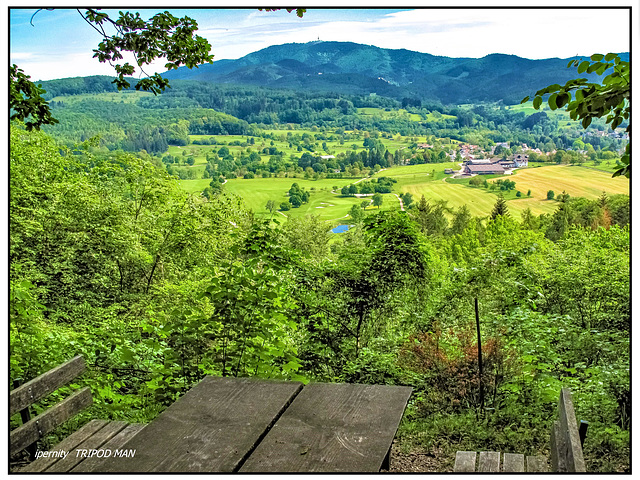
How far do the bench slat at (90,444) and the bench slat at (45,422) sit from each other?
143 millimetres

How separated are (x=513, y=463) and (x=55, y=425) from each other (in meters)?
2.06

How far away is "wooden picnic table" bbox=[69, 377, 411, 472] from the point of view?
4.36 feet

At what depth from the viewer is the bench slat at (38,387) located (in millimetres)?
→ 2146

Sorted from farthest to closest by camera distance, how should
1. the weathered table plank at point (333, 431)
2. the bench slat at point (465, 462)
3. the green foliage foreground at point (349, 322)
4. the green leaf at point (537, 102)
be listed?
1. the green foliage foreground at point (349, 322)
2. the bench slat at point (465, 462)
3. the green leaf at point (537, 102)
4. the weathered table plank at point (333, 431)

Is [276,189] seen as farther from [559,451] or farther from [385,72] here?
[559,451]

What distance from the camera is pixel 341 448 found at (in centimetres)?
138

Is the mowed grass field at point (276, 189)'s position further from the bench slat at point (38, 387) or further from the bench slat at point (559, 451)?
the bench slat at point (559, 451)

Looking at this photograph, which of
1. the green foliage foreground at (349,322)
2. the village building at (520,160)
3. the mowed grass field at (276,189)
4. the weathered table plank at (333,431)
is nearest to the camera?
the weathered table plank at (333,431)

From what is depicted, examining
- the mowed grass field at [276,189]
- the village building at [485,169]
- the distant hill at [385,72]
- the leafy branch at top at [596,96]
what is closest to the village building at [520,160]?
the village building at [485,169]

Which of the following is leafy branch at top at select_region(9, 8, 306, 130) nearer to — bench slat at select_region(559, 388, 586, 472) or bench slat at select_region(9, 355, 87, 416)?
bench slat at select_region(9, 355, 87, 416)

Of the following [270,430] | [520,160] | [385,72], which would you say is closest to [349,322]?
[270,430]

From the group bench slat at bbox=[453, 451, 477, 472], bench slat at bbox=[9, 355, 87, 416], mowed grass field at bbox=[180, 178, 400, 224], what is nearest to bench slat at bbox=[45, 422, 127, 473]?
bench slat at bbox=[9, 355, 87, 416]

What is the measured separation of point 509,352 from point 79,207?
6841mm

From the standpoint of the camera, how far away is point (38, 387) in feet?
7.31
